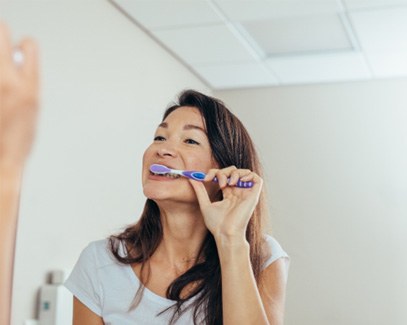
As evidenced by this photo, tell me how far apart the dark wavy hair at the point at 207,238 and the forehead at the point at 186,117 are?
0.01 meters

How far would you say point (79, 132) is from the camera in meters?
2.81

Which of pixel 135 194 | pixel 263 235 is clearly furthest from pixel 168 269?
pixel 135 194

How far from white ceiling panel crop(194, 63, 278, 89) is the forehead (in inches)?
95.1

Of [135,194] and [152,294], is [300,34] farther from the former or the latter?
[152,294]

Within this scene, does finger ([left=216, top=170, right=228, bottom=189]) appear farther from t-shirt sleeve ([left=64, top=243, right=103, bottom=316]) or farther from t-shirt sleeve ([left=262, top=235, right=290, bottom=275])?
t-shirt sleeve ([left=64, top=243, right=103, bottom=316])

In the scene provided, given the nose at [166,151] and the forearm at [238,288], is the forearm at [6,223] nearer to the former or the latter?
the forearm at [238,288]

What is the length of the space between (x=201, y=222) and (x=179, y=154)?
177 millimetres

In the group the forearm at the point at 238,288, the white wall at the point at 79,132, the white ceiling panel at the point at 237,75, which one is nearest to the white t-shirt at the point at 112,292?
the forearm at the point at 238,288

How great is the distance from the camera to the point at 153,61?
361 cm

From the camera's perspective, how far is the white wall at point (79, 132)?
98.3 inches

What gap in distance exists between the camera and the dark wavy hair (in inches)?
57.9

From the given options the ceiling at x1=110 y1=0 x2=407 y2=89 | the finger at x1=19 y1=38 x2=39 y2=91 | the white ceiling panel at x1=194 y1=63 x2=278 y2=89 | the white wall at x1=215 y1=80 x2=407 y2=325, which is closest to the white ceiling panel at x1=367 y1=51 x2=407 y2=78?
the ceiling at x1=110 y1=0 x2=407 y2=89

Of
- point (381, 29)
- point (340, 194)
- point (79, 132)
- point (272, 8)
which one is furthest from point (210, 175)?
point (340, 194)

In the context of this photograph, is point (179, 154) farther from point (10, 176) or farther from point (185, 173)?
point (10, 176)
